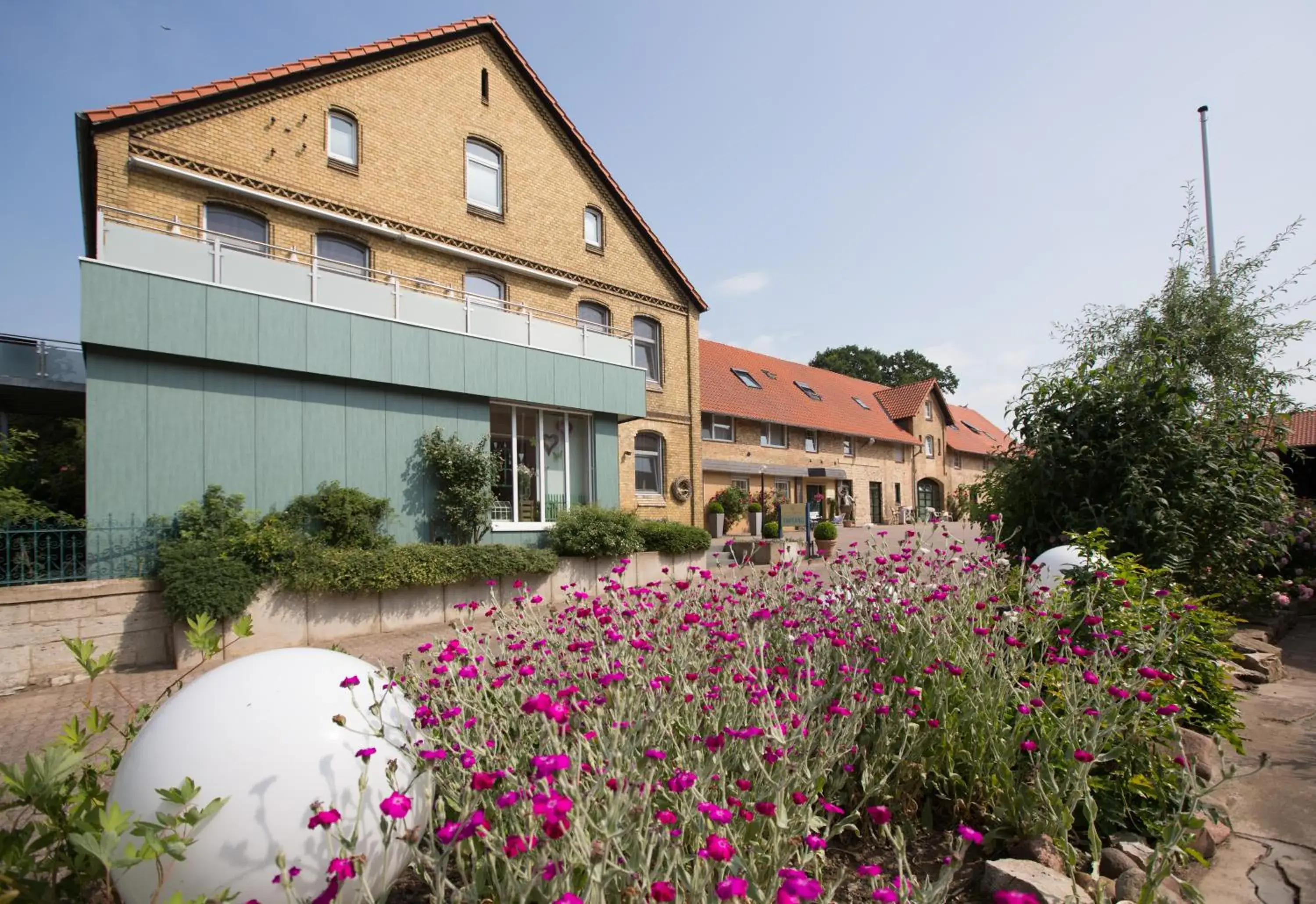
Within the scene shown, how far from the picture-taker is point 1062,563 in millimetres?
5484

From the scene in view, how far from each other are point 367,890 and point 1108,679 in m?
3.14

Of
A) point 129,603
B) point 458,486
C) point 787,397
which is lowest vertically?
point 129,603

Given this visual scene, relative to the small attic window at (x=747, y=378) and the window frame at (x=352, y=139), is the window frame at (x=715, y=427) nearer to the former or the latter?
the small attic window at (x=747, y=378)

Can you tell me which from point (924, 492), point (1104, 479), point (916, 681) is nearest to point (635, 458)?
point (1104, 479)

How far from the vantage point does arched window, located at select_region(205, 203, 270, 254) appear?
37.1 feet

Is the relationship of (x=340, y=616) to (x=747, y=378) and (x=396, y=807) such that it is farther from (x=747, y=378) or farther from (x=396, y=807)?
(x=747, y=378)

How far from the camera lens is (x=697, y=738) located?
234cm

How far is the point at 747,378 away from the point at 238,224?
20.4 metres

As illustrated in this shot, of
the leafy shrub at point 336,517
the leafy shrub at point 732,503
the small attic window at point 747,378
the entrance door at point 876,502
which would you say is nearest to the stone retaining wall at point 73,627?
the leafy shrub at point 336,517

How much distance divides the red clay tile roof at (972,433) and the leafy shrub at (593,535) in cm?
3279

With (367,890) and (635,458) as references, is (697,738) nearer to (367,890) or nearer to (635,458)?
(367,890)

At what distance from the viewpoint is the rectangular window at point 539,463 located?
41.1 feet

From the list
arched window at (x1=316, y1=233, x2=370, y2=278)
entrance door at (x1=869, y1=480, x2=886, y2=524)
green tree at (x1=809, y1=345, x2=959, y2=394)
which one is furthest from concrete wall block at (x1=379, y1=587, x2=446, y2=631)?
green tree at (x1=809, y1=345, x2=959, y2=394)

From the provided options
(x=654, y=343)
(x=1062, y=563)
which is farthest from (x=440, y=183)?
(x=1062, y=563)
